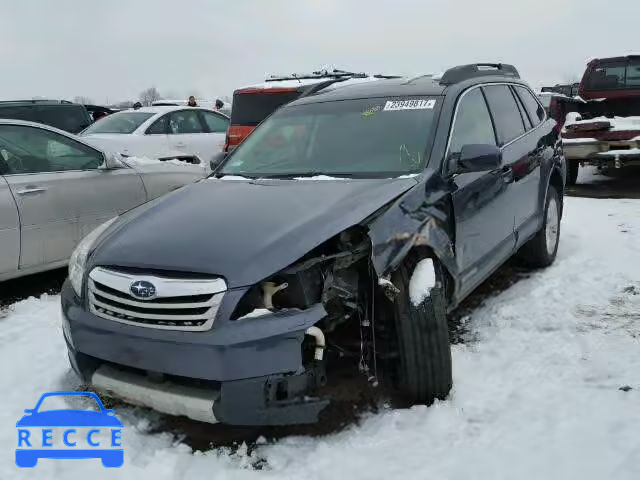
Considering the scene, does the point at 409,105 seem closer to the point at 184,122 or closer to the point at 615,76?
the point at 184,122

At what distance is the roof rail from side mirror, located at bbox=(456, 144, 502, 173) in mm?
823

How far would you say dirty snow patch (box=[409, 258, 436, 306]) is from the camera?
302 centimetres

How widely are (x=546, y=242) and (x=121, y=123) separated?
22.2 ft

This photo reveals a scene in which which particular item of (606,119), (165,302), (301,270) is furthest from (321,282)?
(606,119)

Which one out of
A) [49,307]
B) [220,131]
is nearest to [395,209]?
[49,307]

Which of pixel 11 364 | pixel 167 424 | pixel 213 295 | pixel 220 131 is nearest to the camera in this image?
pixel 213 295

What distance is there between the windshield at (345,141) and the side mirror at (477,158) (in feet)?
0.76

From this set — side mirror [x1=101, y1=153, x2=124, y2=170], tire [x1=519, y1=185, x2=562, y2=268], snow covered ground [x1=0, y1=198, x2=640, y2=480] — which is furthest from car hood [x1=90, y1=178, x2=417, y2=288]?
tire [x1=519, y1=185, x2=562, y2=268]

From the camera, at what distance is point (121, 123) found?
9.54m

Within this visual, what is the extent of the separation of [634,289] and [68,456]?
4.09 metres

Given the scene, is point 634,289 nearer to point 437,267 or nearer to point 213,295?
point 437,267

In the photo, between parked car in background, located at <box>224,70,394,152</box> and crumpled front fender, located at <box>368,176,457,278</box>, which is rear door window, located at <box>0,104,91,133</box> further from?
crumpled front fender, located at <box>368,176,457,278</box>

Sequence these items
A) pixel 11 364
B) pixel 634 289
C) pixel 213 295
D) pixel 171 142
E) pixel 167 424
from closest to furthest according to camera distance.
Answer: pixel 213 295, pixel 167 424, pixel 11 364, pixel 634 289, pixel 171 142

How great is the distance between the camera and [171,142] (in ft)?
31.5
